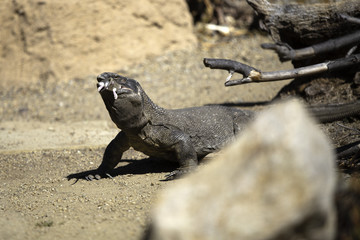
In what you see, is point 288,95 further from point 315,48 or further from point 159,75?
point 159,75

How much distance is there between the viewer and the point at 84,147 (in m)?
8.76

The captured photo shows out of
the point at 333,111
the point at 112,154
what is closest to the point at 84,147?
the point at 112,154

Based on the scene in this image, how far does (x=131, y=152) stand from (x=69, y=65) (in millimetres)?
4888

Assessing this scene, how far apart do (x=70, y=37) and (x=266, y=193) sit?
424 inches

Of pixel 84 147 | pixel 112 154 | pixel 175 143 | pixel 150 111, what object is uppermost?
pixel 150 111

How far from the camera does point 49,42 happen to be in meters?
12.6

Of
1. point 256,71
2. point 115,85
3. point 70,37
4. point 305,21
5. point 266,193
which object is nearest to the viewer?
point 266,193

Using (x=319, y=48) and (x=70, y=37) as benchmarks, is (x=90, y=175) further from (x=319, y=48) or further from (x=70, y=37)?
(x=70, y=37)

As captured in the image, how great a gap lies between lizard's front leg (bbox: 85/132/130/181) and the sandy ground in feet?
0.73

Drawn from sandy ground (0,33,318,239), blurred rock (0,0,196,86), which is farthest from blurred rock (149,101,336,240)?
blurred rock (0,0,196,86)

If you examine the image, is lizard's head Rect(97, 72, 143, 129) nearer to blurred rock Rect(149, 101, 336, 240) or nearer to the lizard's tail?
the lizard's tail

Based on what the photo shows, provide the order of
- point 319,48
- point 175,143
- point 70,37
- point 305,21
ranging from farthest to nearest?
point 70,37 < point 305,21 < point 319,48 < point 175,143

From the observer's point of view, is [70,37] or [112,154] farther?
[70,37]

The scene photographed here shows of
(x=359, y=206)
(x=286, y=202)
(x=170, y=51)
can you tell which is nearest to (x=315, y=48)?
(x=359, y=206)
